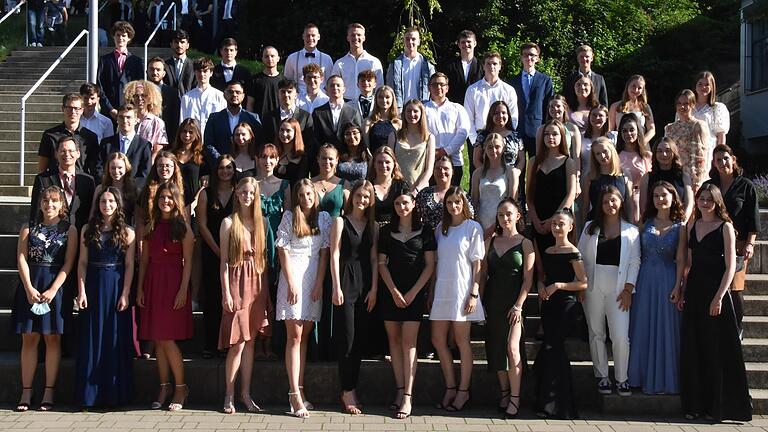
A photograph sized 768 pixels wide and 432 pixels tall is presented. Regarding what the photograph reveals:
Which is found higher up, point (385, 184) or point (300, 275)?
point (385, 184)

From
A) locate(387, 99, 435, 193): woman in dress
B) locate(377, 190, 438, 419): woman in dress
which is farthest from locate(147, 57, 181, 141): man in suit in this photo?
locate(377, 190, 438, 419): woman in dress

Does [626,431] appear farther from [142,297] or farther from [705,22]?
[705,22]

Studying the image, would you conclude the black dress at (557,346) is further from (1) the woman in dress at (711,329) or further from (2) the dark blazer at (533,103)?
(2) the dark blazer at (533,103)

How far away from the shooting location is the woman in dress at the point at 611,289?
804 centimetres

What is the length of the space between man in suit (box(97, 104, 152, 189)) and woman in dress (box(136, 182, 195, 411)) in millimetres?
936

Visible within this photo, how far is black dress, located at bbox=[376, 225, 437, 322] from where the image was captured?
8.04 metres

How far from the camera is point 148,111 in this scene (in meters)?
9.59

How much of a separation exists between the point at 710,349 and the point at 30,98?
1255 cm

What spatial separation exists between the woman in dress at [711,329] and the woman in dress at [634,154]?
44.0 inches

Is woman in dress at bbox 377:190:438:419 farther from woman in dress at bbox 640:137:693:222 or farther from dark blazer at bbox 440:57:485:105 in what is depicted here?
dark blazer at bbox 440:57:485:105

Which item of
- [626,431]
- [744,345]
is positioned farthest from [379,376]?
[744,345]

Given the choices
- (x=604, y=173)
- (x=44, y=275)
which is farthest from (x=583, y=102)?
(x=44, y=275)

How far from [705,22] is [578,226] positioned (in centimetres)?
2086

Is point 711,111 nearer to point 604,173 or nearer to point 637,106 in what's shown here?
point 637,106
